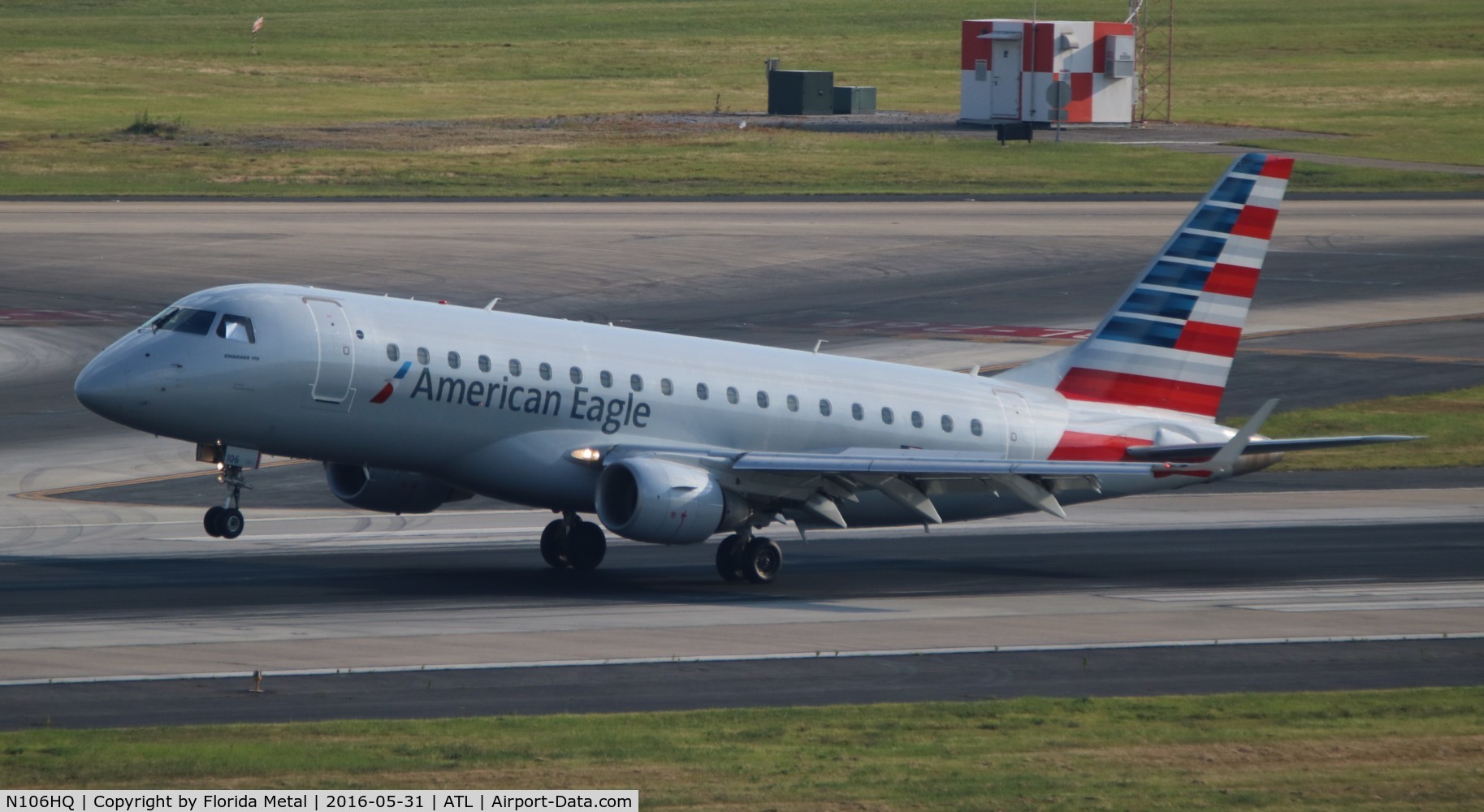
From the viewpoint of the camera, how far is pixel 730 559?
120 ft

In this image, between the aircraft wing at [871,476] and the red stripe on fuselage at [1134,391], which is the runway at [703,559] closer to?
the aircraft wing at [871,476]

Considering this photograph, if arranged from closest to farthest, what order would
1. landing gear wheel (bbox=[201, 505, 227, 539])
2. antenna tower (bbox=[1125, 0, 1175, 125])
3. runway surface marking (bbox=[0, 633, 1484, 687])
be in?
runway surface marking (bbox=[0, 633, 1484, 687]), landing gear wheel (bbox=[201, 505, 227, 539]), antenna tower (bbox=[1125, 0, 1175, 125])

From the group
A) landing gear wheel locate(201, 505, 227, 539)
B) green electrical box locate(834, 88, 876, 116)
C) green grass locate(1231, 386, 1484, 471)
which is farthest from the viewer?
green electrical box locate(834, 88, 876, 116)

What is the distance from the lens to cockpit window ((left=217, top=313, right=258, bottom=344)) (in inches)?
1297

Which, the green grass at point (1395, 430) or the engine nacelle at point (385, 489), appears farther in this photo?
the green grass at point (1395, 430)

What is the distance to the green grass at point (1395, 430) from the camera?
5228 cm

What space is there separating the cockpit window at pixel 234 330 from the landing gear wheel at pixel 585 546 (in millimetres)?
7629

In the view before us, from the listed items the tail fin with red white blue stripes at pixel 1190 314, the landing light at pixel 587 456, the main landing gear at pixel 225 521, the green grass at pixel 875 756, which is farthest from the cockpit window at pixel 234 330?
the tail fin with red white blue stripes at pixel 1190 314

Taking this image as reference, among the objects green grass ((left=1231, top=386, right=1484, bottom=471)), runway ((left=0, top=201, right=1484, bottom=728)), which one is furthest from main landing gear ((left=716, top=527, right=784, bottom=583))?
green grass ((left=1231, top=386, right=1484, bottom=471))

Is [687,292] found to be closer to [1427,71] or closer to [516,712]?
[516,712]

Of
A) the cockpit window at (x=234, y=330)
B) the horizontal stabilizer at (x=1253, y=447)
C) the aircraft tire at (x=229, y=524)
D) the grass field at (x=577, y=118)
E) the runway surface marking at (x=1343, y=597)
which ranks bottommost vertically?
the runway surface marking at (x=1343, y=597)

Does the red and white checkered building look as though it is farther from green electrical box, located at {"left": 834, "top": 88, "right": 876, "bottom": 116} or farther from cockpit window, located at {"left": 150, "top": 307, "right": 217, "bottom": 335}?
cockpit window, located at {"left": 150, "top": 307, "right": 217, "bottom": 335}

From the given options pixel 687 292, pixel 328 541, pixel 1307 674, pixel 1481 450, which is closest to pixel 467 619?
pixel 328 541

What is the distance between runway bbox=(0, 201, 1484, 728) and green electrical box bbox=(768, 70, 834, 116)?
58554mm
